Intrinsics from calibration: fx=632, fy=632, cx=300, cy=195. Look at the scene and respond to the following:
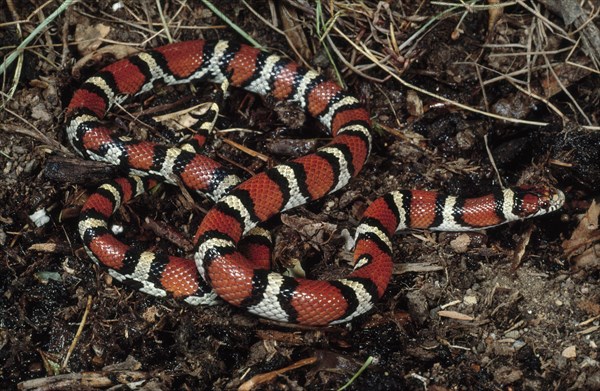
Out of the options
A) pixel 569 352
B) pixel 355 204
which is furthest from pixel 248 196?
pixel 569 352

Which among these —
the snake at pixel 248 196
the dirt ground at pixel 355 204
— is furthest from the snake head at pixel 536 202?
the dirt ground at pixel 355 204

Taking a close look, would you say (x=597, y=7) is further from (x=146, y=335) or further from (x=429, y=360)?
(x=146, y=335)

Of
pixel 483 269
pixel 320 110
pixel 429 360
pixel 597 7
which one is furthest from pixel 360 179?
pixel 597 7

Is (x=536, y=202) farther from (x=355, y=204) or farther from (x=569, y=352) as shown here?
(x=355, y=204)

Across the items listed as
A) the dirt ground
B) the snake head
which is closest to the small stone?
the dirt ground

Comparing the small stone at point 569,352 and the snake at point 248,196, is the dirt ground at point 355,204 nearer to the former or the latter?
the small stone at point 569,352

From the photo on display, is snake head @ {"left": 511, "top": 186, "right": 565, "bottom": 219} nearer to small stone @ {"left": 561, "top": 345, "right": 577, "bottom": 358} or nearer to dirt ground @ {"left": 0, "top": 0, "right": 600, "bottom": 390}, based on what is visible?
dirt ground @ {"left": 0, "top": 0, "right": 600, "bottom": 390}
